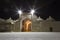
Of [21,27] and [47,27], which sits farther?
[21,27]

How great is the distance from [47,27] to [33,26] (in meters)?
2.45

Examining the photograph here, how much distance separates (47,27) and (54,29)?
121 centimetres

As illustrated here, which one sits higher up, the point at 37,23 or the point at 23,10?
the point at 23,10

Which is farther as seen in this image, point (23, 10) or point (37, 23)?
point (23, 10)

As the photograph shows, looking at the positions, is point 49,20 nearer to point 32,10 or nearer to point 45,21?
point 45,21

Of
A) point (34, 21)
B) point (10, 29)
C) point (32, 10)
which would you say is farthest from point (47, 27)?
point (10, 29)

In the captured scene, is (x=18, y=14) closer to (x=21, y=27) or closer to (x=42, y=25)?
(x=21, y=27)

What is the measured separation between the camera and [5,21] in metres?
27.0

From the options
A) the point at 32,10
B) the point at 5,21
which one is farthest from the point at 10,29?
the point at 32,10

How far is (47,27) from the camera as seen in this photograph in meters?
25.6

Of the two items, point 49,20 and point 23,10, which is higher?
point 23,10

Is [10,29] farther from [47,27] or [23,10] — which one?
[47,27]

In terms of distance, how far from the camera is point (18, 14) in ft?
93.0

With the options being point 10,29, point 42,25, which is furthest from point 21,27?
point 42,25
